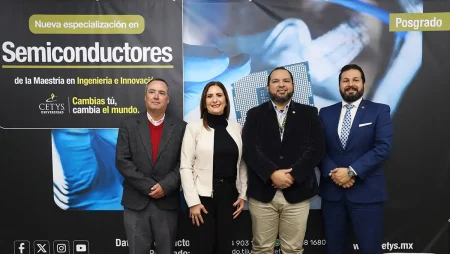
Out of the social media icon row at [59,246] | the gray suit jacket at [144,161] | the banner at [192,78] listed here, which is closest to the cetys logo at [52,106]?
the banner at [192,78]

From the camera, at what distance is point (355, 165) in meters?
2.37

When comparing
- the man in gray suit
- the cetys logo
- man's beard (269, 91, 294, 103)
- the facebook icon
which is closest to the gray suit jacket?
the man in gray suit

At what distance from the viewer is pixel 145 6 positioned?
9.68ft

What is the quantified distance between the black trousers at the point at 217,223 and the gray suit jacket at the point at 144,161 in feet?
0.91

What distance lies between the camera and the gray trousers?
244cm

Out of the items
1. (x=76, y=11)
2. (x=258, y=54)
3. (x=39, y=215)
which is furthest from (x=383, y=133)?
(x=39, y=215)

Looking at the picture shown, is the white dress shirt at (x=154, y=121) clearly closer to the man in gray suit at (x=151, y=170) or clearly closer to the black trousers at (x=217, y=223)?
the man in gray suit at (x=151, y=170)

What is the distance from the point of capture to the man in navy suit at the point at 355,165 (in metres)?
2.41

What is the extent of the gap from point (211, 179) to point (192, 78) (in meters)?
1.00

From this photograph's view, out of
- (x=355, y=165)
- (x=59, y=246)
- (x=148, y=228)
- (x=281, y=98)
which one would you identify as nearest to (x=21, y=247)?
(x=59, y=246)

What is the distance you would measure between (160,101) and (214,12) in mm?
977

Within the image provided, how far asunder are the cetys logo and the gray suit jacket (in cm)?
87

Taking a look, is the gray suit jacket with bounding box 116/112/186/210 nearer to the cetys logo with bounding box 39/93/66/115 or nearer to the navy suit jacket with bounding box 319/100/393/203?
the cetys logo with bounding box 39/93/66/115

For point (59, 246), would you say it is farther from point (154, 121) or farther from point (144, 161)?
point (154, 121)
